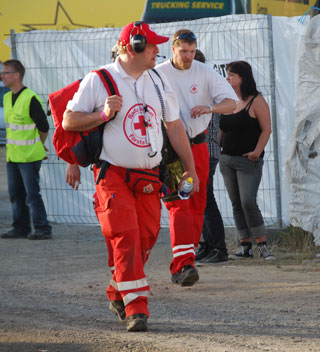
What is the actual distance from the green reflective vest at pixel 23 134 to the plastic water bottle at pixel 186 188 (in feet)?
13.8

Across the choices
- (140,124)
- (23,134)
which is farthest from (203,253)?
(140,124)

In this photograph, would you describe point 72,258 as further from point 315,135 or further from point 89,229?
point 315,135

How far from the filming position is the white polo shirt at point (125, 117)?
520 cm

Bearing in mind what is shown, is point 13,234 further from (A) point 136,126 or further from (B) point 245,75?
(A) point 136,126

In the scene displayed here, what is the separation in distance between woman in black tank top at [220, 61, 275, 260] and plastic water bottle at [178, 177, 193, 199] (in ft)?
7.60

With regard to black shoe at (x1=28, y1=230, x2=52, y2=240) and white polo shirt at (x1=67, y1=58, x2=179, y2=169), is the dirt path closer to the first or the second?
black shoe at (x1=28, y1=230, x2=52, y2=240)

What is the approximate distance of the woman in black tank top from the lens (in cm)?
790

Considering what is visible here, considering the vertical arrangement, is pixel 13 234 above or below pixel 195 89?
below

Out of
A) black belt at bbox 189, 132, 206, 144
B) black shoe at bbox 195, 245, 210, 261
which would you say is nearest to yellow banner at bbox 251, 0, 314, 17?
black shoe at bbox 195, 245, 210, 261

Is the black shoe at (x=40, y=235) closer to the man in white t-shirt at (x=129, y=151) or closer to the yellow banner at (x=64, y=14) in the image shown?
the man in white t-shirt at (x=129, y=151)

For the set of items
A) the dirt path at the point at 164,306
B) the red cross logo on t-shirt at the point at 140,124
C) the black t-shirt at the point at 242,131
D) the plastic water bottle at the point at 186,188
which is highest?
the red cross logo on t-shirt at the point at 140,124

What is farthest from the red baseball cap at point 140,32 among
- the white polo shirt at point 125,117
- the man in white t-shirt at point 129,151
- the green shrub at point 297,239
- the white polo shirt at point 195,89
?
the green shrub at point 297,239

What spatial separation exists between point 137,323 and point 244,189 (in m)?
3.10

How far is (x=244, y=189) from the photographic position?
7984mm
